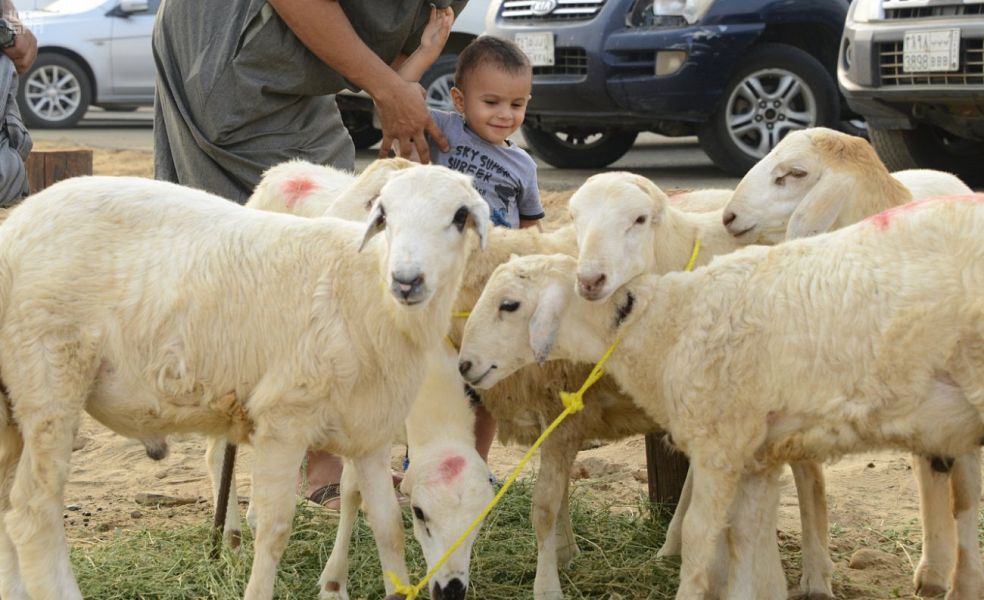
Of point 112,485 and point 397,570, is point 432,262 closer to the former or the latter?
point 397,570

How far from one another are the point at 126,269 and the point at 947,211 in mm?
2415

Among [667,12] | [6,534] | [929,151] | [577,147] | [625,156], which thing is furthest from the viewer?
[625,156]

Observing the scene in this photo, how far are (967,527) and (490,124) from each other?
2370mm

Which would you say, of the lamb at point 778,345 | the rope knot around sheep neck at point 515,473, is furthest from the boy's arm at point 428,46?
the lamb at point 778,345

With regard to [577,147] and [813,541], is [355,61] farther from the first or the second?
[577,147]

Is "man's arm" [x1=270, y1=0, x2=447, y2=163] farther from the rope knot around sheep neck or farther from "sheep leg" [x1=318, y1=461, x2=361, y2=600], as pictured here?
"sheep leg" [x1=318, y1=461, x2=361, y2=600]

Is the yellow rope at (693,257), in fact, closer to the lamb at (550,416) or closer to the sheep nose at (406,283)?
the lamb at (550,416)

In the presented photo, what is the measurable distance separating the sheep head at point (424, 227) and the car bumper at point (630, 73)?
6351mm

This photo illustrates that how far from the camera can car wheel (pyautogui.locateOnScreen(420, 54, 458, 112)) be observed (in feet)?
A: 40.3

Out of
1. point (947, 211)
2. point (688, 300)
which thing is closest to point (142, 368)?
point (688, 300)

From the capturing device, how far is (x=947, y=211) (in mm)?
4027

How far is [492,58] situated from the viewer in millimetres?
5590

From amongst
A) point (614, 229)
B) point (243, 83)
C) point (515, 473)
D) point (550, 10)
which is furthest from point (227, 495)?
point (550, 10)

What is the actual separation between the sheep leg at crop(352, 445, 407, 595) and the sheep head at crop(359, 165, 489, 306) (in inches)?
27.4
